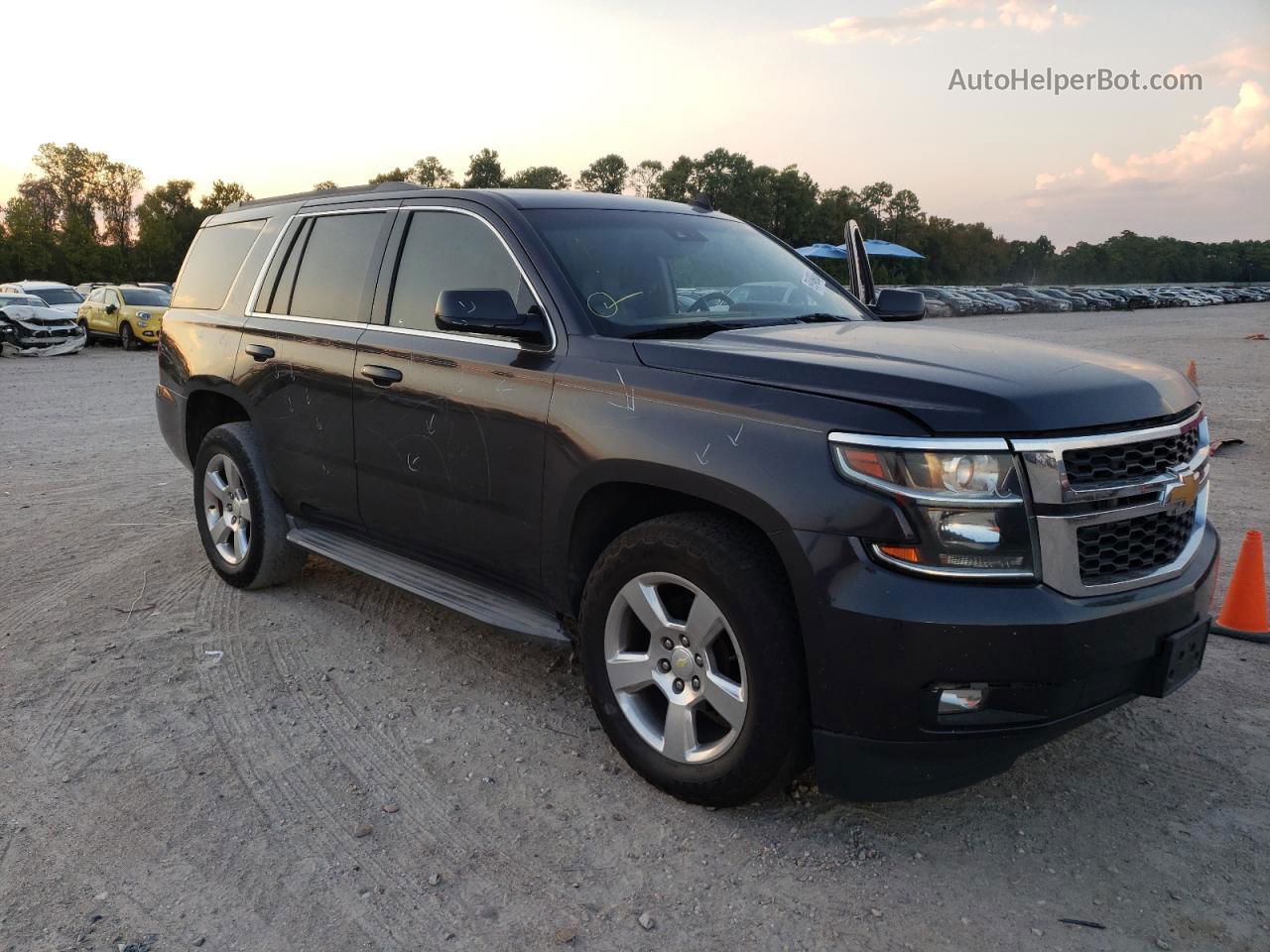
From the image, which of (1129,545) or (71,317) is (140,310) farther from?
(1129,545)

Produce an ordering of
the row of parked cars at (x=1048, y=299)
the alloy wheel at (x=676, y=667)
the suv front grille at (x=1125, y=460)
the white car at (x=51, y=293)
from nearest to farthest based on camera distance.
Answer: the suv front grille at (x=1125, y=460)
the alloy wheel at (x=676, y=667)
the white car at (x=51, y=293)
the row of parked cars at (x=1048, y=299)

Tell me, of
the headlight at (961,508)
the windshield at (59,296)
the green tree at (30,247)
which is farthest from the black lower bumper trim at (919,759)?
the green tree at (30,247)

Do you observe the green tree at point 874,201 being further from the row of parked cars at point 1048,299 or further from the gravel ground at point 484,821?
the gravel ground at point 484,821

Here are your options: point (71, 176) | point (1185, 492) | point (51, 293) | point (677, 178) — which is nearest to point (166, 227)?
point (71, 176)

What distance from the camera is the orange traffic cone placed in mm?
4582

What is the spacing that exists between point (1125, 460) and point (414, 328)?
8.81 feet

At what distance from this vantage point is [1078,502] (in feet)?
8.70

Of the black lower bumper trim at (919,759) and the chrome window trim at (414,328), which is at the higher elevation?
the chrome window trim at (414,328)

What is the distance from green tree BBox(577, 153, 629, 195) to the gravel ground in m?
88.6

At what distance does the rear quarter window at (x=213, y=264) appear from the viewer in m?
5.42

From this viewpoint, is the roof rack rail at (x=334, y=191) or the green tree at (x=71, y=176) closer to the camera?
the roof rack rail at (x=334, y=191)

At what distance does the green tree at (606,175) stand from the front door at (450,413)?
88175 mm

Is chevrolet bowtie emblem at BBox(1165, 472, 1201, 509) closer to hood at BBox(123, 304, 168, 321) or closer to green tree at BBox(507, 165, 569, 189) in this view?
hood at BBox(123, 304, 168, 321)

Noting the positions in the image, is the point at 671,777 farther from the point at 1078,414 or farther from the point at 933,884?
the point at 1078,414
